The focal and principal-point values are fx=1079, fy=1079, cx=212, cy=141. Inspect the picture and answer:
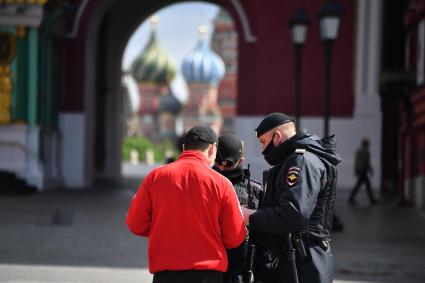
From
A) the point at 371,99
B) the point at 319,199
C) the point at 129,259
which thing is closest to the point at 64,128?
the point at 371,99

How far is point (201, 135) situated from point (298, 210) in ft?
2.11

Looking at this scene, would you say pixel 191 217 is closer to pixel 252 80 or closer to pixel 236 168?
pixel 236 168

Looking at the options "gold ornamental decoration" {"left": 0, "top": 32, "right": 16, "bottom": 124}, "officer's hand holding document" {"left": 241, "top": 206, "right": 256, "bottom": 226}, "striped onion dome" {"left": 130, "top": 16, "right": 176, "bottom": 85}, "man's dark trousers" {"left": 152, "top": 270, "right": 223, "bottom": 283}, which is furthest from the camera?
"striped onion dome" {"left": 130, "top": 16, "right": 176, "bottom": 85}

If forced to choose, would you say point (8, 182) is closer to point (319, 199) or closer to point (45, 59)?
point (45, 59)

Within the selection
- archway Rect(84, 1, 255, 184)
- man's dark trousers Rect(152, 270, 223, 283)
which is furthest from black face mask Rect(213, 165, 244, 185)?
archway Rect(84, 1, 255, 184)

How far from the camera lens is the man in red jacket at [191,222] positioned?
17.8ft

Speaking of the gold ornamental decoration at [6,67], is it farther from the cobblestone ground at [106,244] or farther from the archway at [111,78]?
the archway at [111,78]

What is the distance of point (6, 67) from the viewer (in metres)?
23.8

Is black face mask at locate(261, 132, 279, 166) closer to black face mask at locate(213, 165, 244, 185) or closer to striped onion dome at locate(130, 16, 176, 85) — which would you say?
black face mask at locate(213, 165, 244, 185)

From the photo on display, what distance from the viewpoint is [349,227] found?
16734mm

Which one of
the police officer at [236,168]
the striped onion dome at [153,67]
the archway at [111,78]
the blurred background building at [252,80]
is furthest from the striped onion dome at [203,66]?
the police officer at [236,168]

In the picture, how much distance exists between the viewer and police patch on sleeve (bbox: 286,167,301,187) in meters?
5.65

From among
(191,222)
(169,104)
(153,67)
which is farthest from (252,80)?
(153,67)

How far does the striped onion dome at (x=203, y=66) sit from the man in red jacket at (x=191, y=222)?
93831 millimetres
